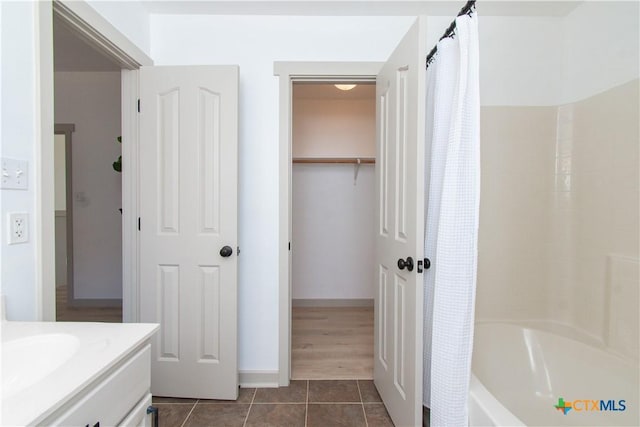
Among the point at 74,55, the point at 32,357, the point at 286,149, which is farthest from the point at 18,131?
the point at 74,55

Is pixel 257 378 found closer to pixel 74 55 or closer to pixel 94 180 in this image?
pixel 94 180

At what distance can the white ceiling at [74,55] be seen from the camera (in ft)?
7.55

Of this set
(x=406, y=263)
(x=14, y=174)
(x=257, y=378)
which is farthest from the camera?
(x=257, y=378)

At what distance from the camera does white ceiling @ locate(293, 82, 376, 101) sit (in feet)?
9.98

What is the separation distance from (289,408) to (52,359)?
133cm

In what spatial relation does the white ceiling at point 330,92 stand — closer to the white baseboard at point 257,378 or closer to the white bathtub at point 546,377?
the white bathtub at point 546,377

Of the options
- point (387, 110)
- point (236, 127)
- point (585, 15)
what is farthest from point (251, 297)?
point (585, 15)

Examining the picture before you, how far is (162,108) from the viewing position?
1785mm

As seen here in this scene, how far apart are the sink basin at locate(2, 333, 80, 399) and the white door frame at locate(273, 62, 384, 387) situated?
122 cm

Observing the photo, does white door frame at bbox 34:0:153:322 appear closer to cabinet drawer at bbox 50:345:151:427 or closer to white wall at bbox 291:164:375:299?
cabinet drawer at bbox 50:345:151:427

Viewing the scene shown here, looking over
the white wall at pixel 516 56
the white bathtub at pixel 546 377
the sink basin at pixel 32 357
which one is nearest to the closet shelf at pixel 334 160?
the white wall at pixel 516 56

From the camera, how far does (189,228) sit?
5.87 ft

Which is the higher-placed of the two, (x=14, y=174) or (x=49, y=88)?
(x=49, y=88)

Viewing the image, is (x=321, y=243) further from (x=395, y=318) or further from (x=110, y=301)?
(x=110, y=301)
